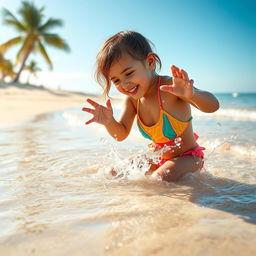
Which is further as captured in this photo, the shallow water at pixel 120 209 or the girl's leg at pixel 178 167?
the girl's leg at pixel 178 167

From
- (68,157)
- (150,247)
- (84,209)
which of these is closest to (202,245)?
(150,247)

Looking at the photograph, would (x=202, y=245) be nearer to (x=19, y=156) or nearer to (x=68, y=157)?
(x=68, y=157)

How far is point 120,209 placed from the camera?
1.68 meters

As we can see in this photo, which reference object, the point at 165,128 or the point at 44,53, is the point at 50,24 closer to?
the point at 44,53

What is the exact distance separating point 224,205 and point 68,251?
98 centimetres

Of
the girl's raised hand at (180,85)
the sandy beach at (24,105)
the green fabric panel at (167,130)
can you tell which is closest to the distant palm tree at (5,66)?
the sandy beach at (24,105)

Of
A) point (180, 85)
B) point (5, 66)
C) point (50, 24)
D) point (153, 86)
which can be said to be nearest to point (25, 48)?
point (50, 24)

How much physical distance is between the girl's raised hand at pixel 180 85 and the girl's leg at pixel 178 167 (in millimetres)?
629

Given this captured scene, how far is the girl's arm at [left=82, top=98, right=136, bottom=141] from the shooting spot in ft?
8.50

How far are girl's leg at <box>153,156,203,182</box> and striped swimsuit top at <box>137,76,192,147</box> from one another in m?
0.20

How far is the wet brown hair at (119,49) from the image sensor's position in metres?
2.28

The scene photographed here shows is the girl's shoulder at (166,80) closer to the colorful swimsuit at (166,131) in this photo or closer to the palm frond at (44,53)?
the colorful swimsuit at (166,131)

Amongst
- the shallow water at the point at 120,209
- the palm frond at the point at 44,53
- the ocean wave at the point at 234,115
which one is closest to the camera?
the shallow water at the point at 120,209

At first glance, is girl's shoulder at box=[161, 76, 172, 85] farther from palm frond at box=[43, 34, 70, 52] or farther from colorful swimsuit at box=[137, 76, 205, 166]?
palm frond at box=[43, 34, 70, 52]
